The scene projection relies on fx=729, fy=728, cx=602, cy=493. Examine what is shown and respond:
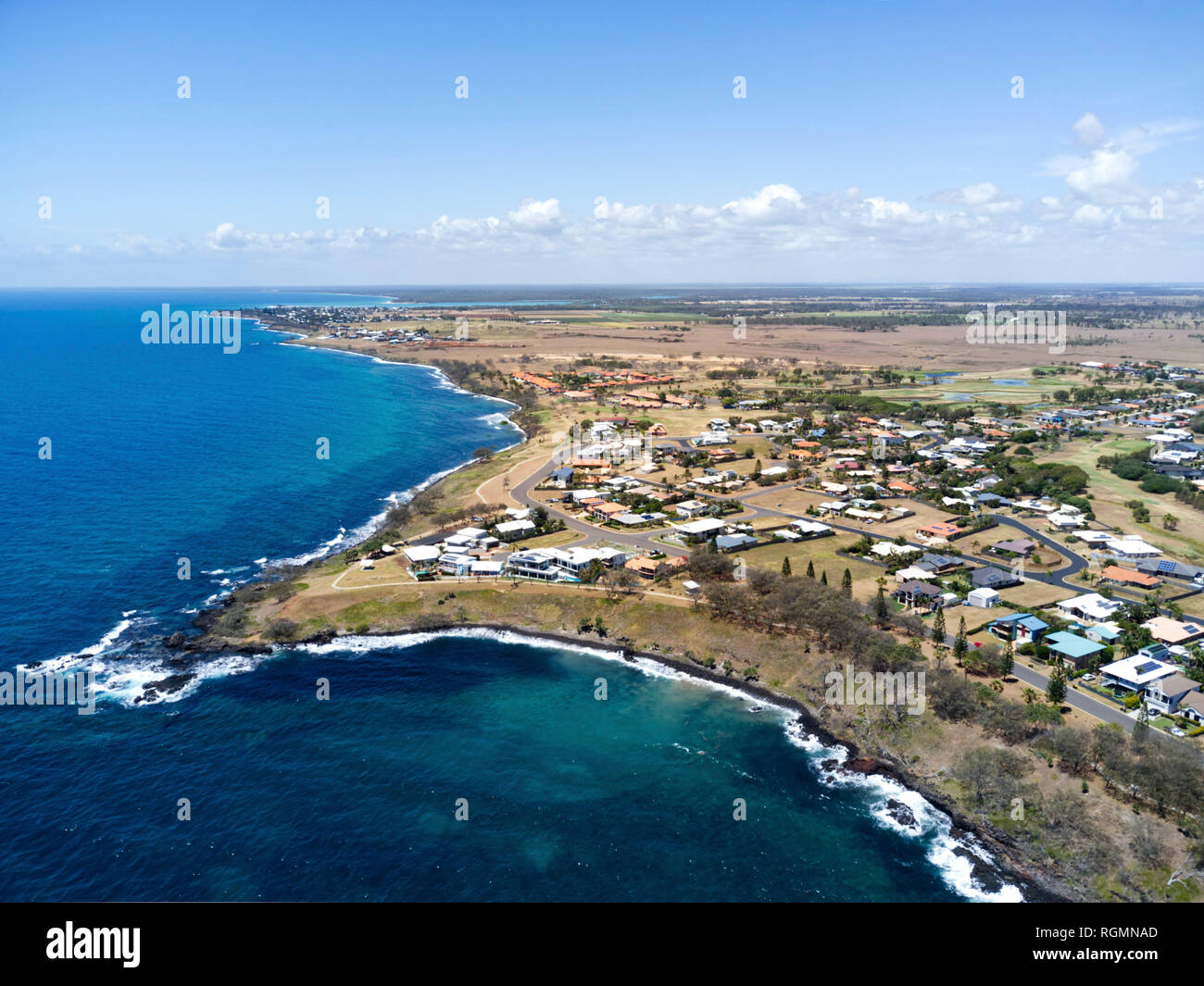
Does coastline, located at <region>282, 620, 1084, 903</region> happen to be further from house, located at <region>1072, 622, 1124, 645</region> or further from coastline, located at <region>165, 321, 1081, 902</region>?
house, located at <region>1072, 622, 1124, 645</region>

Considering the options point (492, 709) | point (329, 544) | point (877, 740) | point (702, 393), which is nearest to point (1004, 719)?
point (877, 740)

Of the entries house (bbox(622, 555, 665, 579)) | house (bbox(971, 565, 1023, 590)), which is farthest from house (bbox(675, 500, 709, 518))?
house (bbox(971, 565, 1023, 590))

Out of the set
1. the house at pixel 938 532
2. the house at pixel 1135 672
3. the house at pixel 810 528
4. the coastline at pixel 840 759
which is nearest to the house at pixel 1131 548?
the house at pixel 938 532

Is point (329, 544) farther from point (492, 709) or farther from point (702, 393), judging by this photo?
point (702, 393)

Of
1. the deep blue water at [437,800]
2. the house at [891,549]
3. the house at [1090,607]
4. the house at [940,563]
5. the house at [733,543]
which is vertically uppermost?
the house at [733,543]

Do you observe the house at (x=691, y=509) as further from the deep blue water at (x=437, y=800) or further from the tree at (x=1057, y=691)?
the tree at (x=1057, y=691)

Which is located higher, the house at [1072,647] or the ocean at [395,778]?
the house at [1072,647]

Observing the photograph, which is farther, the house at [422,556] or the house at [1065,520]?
the house at [1065,520]
